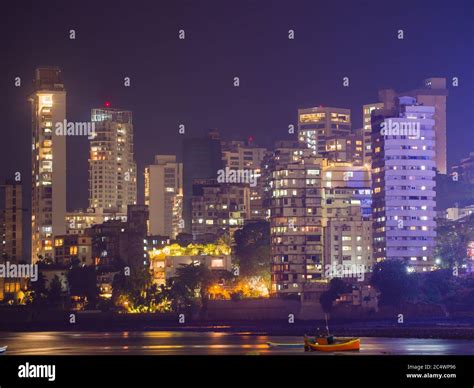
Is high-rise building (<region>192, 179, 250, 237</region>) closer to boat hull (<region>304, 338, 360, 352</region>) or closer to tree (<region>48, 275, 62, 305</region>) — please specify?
tree (<region>48, 275, 62, 305</region>)

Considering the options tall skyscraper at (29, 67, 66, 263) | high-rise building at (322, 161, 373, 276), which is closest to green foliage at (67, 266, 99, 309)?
high-rise building at (322, 161, 373, 276)

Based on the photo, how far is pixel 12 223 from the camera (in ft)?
465

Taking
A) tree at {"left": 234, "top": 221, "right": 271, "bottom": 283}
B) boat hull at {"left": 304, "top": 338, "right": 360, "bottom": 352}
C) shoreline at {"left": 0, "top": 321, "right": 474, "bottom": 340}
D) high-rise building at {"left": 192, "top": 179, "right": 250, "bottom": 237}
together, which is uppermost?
high-rise building at {"left": 192, "top": 179, "right": 250, "bottom": 237}

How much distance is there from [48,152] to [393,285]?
63.0 m

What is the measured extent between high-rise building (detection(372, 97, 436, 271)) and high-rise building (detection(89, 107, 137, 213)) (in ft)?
232

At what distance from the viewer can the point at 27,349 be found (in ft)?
228

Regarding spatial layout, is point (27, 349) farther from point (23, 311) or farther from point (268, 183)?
point (268, 183)

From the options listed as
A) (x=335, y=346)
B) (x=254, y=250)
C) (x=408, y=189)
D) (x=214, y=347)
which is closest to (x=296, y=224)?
(x=254, y=250)

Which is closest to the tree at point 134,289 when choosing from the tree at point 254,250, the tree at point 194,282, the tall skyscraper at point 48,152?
the tree at point 194,282

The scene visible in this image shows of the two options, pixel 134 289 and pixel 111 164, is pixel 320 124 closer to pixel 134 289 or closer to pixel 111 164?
pixel 111 164

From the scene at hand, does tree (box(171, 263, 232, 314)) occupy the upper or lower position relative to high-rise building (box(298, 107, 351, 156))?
lower

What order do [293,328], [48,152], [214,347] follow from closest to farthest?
[214,347], [293,328], [48,152]

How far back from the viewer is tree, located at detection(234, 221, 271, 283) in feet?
373
